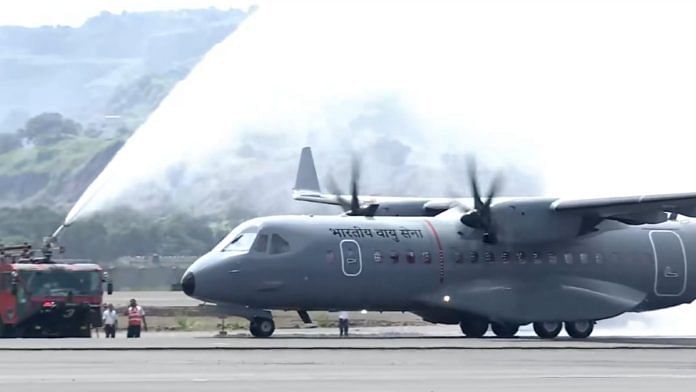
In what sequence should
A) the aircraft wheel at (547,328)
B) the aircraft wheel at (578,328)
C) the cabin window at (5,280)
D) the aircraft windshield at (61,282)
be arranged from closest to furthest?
the cabin window at (5,280)
the aircraft windshield at (61,282)
the aircraft wheel at (547,328)
the aircraft wheel at (578,328)

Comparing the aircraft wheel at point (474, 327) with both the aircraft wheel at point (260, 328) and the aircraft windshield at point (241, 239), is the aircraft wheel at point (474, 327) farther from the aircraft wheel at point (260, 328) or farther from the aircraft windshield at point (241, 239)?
the aircraft windshield at point (241, 239)

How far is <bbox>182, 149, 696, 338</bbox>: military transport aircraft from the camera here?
111 ft

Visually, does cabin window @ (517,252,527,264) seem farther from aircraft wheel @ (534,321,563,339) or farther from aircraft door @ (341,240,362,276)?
aircraft door @ (341,240,362,276)

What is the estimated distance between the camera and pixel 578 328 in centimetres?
3706

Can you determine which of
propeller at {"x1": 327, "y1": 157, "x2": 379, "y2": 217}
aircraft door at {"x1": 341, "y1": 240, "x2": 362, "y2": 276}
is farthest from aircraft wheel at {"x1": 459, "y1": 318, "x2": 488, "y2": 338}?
propeller at {"x1": 327, "y1": 157, "x2": 379, "y2": 217}

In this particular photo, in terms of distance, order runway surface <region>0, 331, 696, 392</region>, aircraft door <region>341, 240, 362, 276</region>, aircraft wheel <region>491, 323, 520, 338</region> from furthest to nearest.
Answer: aircraft wheel <region>491, 323, 520, 338</region>
aircraft door <region>341, 240, 362, 276</region>
runway surface <region>0, 331, 696, 392</region>

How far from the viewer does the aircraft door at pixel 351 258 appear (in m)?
34.5

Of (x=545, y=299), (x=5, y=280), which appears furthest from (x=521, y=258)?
(x=5, y=280)

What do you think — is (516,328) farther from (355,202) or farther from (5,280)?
(5,280)

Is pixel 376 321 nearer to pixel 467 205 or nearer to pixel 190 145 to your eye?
pixel 190 145

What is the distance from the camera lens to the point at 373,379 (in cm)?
2130

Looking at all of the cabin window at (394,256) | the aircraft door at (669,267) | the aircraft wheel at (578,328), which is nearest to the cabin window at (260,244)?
the cabin window at (394,256)

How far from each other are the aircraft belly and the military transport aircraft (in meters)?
0.02

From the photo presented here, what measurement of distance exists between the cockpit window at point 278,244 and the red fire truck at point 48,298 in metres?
4.80
